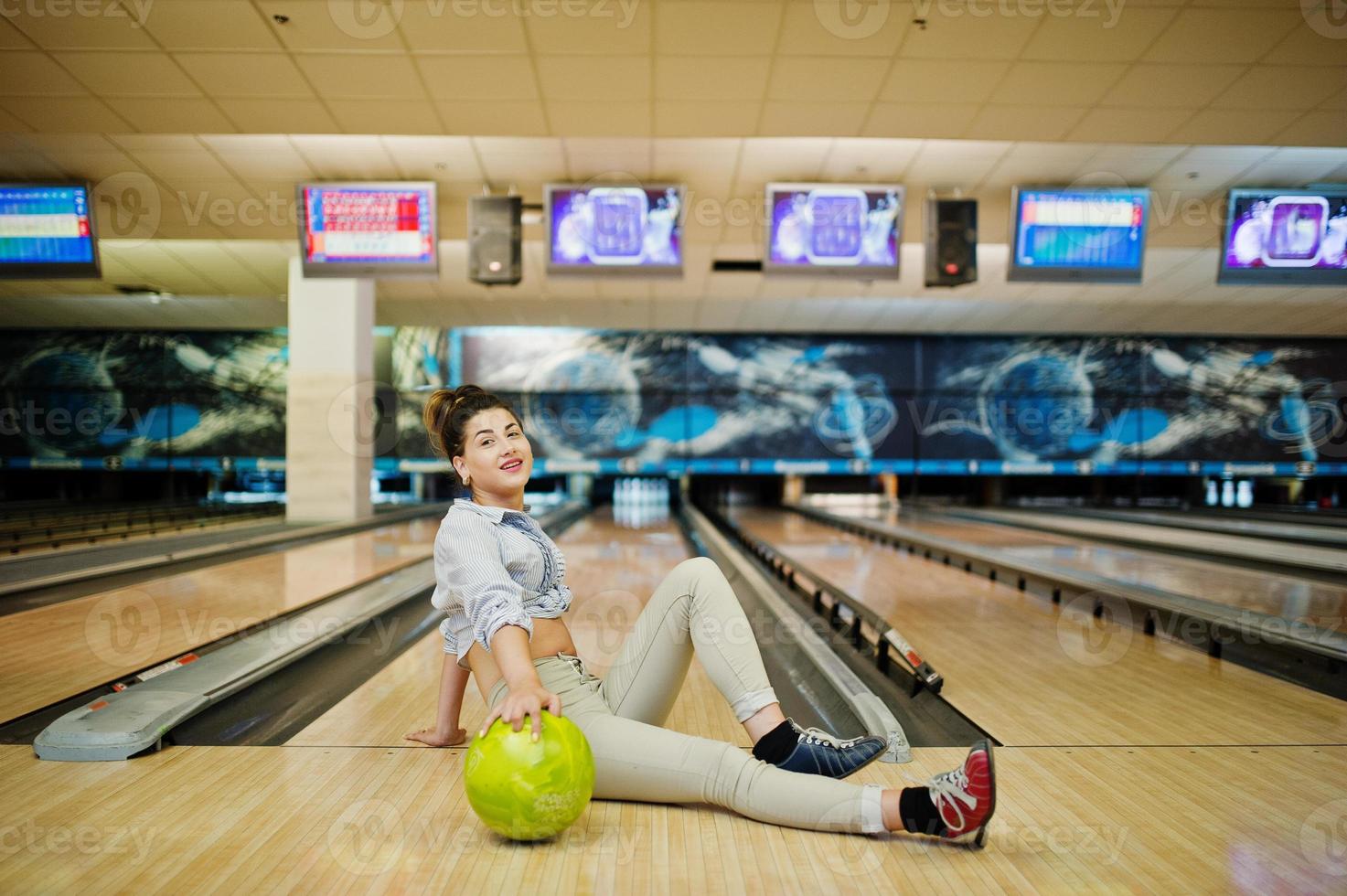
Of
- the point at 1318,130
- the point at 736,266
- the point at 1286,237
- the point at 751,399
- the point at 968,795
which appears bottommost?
the point at 968,795

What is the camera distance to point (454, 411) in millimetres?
1749

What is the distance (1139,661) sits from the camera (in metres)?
3.21

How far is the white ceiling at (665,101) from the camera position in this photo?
3.54 metres

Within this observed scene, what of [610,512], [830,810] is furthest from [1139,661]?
[610,512]

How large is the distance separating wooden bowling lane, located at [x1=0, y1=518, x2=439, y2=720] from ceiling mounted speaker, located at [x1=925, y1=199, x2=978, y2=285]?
3904mm

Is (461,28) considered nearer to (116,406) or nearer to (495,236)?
(495,236)

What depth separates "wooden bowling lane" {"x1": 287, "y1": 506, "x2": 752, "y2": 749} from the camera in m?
2.30

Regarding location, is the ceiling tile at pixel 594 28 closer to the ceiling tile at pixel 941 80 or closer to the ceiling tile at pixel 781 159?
the ceiling tile at pixel 941 80

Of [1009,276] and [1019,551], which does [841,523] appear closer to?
[1019,551]

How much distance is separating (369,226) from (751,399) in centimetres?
735

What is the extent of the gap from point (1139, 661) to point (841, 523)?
6.33m

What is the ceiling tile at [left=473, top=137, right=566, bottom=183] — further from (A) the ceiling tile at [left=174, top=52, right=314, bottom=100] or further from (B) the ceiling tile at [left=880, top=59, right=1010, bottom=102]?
(B) the ceiling tile at [left=880, top=59, right=1010, bottom=102]

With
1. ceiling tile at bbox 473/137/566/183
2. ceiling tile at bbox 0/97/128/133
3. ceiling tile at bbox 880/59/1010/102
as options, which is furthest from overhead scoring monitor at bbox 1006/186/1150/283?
ceiling tile at bbox 0/97/128/133

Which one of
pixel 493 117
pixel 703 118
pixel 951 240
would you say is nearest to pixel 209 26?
pixel 493 117
